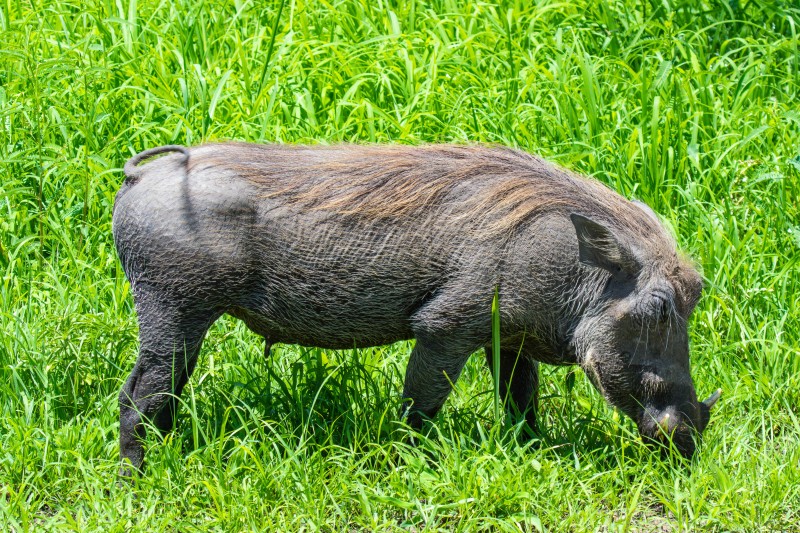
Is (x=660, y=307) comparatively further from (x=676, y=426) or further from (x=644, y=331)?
(x=676, y=426)

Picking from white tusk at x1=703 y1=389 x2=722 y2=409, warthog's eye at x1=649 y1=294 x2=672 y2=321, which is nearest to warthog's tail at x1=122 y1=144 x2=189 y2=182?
warthog's eye at x1=649 y1=294 x2=672 y2=321

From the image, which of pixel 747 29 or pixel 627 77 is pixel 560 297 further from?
pixel 747 29

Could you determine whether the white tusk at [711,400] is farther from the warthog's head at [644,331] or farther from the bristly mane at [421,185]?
the bristly mane at [421,185]

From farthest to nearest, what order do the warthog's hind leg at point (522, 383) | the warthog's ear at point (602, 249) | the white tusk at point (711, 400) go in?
the warthog's hind leg at point (522, 383) < the white tusk at point (711, 400) < the warthog's ear at point (602, 249)

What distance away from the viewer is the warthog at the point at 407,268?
3.91 metres

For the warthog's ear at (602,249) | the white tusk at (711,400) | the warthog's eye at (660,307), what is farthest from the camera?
the white tusk at (711,400)

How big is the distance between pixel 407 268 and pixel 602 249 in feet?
2.18

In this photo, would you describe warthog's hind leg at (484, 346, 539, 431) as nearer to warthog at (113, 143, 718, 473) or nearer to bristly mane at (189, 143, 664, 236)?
warthog at (113, 143, 718, 473)

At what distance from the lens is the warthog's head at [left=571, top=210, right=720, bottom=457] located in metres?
3.97

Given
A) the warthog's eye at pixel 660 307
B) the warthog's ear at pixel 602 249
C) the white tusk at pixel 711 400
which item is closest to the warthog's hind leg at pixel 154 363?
the warthog's ear at pixel 602 249

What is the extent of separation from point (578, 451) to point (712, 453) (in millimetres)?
480

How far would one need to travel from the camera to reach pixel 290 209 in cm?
396

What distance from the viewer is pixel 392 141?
540 cm

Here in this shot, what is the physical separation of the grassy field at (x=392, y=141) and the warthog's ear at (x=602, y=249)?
26.9 inches
